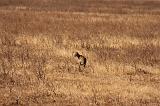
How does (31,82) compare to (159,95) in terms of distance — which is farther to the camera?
(31,82)

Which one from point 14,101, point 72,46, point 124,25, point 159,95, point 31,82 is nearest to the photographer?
point 14,101

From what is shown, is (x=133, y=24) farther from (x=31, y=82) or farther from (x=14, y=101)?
(x=14, y=101)

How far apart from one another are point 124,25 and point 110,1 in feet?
60.1

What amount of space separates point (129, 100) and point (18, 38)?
8.62 metres

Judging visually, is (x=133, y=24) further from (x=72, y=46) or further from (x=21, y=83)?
(x=21, y=83)

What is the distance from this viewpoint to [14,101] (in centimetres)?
995

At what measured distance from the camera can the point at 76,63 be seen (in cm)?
1395

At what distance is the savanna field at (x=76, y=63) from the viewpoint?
34.0 ft

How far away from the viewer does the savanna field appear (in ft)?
34.0

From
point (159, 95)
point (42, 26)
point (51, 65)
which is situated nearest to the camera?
point (159, 95)

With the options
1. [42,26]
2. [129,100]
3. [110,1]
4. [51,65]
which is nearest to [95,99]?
[129,100]

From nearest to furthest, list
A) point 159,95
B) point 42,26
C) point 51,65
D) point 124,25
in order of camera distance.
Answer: point 159,95
point 51,65
point 42,26
point 124,25

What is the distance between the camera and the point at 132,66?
13641mm

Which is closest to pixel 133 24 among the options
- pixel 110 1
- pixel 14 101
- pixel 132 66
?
pixel 132 66
